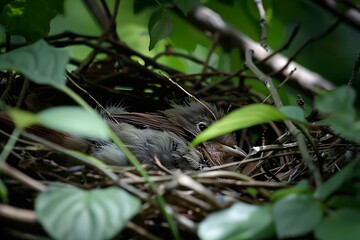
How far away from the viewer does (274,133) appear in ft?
6.80

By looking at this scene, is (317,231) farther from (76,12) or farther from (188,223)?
(76,12)

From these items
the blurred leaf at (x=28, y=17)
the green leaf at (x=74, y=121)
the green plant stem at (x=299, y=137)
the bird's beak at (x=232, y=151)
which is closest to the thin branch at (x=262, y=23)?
the green plant stem at (x=299, y=137)

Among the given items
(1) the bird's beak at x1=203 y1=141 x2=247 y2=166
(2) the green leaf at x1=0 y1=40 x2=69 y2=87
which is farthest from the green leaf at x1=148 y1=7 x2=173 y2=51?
(2) the green leaf at x1=0 y1=40 x2=69 y2=87

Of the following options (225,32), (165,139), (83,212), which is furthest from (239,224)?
(225,32)

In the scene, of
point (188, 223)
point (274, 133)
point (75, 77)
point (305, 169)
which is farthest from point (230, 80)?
point (188, 223)

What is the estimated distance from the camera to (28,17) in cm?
175

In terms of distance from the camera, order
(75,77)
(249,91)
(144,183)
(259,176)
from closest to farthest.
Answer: (144,183)
(259,176)
(75,77)
(249,91)

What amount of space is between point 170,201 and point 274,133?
2.98 feet

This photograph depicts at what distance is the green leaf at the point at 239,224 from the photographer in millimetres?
976

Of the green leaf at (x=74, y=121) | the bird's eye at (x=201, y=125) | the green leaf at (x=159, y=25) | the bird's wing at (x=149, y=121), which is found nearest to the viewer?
the green leaf at (x=74, y=121)

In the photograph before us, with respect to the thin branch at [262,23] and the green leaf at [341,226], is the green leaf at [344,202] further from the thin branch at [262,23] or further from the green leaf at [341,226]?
the thin branch at [262,23]

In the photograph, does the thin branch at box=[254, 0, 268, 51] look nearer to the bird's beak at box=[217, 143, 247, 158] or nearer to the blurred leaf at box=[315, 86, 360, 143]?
the bird's beak at box=[217, 143, 247, 158]

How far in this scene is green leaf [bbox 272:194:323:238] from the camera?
959 millimetres

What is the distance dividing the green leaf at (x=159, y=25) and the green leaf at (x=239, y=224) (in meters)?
0.83
